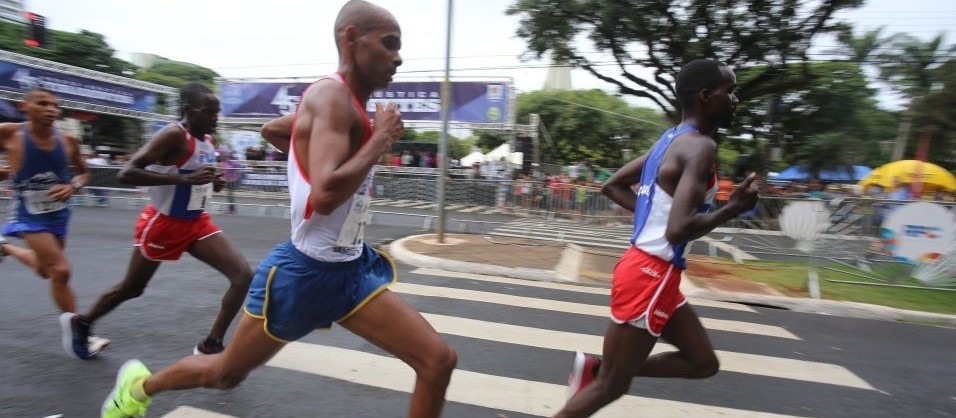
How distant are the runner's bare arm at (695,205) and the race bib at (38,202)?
13.3 ft

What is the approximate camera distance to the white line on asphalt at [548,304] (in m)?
5.24

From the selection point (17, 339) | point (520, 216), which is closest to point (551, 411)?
point (17, 339)

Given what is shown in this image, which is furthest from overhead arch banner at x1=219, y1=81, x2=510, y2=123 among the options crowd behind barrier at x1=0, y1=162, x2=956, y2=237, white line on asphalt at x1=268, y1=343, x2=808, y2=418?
white line on asphalt at x1=268, y1=343, x2=808, y2=418

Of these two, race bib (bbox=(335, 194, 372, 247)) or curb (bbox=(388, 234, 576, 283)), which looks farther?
curb (bbox=(388, 234, 576, 283))

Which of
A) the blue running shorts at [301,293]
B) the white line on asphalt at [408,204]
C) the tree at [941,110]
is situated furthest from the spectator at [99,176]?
the tree at [941,110]

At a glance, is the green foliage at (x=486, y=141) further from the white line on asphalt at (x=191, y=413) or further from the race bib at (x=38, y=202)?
the white line on asphalt at (x=191, y=413)

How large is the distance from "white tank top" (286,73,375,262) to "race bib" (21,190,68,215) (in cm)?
279

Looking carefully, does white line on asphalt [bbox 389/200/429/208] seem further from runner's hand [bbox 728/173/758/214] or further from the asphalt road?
runner's hand [bbox 728/173/758/214]

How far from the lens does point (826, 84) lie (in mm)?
21000

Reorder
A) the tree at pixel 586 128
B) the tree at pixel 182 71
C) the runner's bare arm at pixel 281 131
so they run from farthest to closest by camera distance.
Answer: the tree at pixel 182 71
the tree at pixel 586 128
the runner's bare arm at pixel 281 131

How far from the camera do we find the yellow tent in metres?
14.0

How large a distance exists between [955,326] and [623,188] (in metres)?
5.65

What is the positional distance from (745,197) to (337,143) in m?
1.60

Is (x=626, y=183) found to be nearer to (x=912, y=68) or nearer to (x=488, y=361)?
(x=488, y=361)
